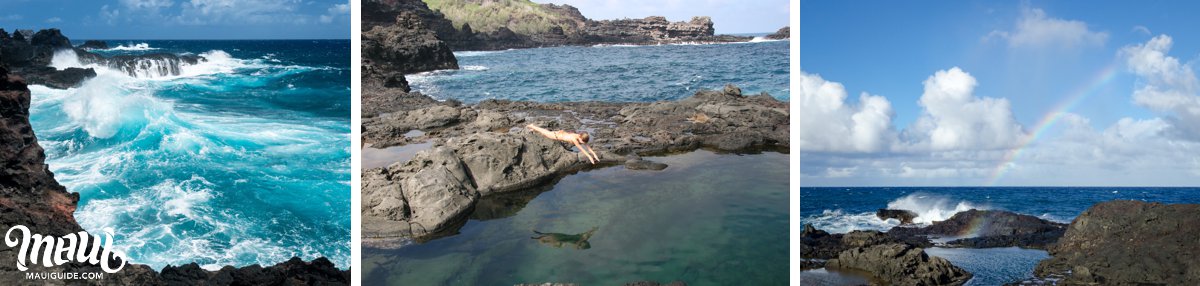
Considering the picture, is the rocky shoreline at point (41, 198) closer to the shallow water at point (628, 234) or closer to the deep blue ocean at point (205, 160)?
the deep blue ocean at point (205, 160)

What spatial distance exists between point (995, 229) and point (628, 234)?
5.93 meters

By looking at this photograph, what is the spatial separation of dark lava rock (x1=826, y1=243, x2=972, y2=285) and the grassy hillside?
10.7ft

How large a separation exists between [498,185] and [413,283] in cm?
104

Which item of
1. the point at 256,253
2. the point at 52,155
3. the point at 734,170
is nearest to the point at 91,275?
the point at 256,253

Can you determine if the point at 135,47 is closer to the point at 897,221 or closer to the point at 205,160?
the point at 205,160

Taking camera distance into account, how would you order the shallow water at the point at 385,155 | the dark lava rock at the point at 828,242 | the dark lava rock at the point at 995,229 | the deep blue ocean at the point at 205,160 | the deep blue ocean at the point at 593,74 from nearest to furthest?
the deep blue ocean at the point at 205,160
the shallow water at the point at 385,155
the deep blue ocean at the point at 593,74
the dark lava rock at the point at 828,242
the dark lava rock at the point at 995,229

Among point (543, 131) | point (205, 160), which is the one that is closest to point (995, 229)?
point (543, 131)

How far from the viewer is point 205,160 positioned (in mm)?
4102

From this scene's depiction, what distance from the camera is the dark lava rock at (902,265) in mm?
5172

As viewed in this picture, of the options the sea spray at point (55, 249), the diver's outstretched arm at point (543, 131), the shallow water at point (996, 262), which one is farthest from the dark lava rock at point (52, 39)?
the shallow water at point (996, 262)

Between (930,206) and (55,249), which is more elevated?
(55,249)

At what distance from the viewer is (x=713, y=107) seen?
14.9 ft

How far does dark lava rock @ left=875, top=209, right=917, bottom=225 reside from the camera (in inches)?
360

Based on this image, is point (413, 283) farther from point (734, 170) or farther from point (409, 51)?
point (734, 170)
